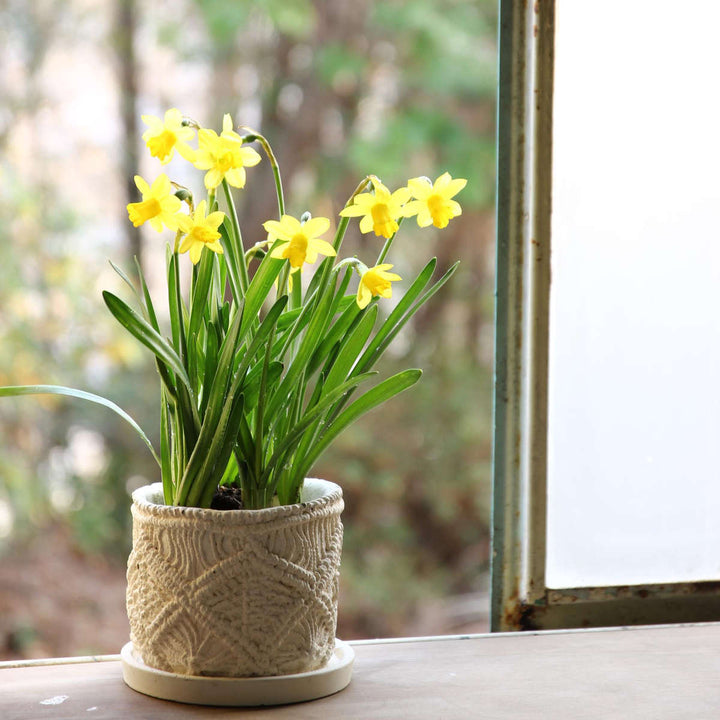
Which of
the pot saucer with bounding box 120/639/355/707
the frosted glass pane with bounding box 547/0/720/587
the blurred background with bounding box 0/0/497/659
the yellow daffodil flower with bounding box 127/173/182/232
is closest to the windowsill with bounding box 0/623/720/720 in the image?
the pot saucer with bounding box 120/639/355/707

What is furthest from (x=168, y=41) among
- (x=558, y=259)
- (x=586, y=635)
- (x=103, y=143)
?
(x=586, y=635)

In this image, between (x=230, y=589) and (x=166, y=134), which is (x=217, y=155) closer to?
(x=166, y=134)

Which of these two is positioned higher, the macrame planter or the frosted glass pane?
the frosted glass pane

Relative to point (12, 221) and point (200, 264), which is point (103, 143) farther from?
point (200, 264)

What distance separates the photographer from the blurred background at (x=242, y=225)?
10.7 ft

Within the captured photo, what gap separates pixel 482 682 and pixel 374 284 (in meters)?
0.36

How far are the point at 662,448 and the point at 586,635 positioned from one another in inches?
8.6

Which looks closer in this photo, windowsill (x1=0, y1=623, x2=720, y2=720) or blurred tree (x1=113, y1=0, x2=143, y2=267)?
windowsill (x1=0, y1=623, x2=720, y2=720)

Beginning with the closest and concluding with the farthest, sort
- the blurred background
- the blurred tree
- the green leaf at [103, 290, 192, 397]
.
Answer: the green leaf at [103, 290, 192, 397] < the blurred background < the blurred tree

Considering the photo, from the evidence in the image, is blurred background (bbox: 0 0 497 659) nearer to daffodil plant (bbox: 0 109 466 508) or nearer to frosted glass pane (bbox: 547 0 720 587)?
frosted glass pane (bbox: 547 0 720 587)

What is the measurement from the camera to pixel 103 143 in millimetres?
3521

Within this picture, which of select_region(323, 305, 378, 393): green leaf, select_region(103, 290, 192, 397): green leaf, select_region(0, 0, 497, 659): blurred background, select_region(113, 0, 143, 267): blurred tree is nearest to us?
select_region(103, 290, 192, 397): green leaf

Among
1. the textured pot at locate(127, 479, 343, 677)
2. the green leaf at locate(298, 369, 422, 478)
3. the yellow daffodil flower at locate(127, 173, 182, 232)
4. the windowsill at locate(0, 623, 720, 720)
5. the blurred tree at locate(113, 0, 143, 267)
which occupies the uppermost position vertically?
the blurred tree at locate(113, 0, 143, 267)

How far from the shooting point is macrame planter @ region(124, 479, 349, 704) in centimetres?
66
